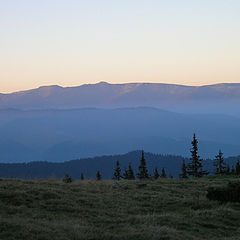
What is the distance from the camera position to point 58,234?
12914mm

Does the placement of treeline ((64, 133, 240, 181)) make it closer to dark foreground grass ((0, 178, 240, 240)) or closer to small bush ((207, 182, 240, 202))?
small bush ((207, 182, 240, 202))

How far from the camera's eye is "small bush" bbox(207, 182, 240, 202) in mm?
21688

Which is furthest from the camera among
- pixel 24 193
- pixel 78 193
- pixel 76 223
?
pixel 78 193

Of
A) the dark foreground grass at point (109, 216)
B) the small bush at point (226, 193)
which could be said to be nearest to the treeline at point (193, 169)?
the small bush at point (226, 193)

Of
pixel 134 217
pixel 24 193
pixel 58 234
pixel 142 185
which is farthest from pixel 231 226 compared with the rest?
pixel 142 185

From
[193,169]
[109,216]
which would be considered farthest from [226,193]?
[193,169]

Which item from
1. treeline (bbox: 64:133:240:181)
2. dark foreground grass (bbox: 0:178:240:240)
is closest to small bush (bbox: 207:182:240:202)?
dark foreground grass (bbox: 0:178:240:240)

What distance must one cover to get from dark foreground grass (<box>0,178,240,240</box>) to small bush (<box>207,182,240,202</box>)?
2.58 feet

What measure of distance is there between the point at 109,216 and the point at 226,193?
918cm

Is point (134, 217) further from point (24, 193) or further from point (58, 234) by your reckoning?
point (24, 193)

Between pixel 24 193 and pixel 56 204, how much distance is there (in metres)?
2.62

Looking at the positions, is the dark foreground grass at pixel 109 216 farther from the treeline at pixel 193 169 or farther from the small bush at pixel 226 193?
the treeline at pixel 193 169

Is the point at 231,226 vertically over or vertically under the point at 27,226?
under

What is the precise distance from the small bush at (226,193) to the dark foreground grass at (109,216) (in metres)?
0.79
